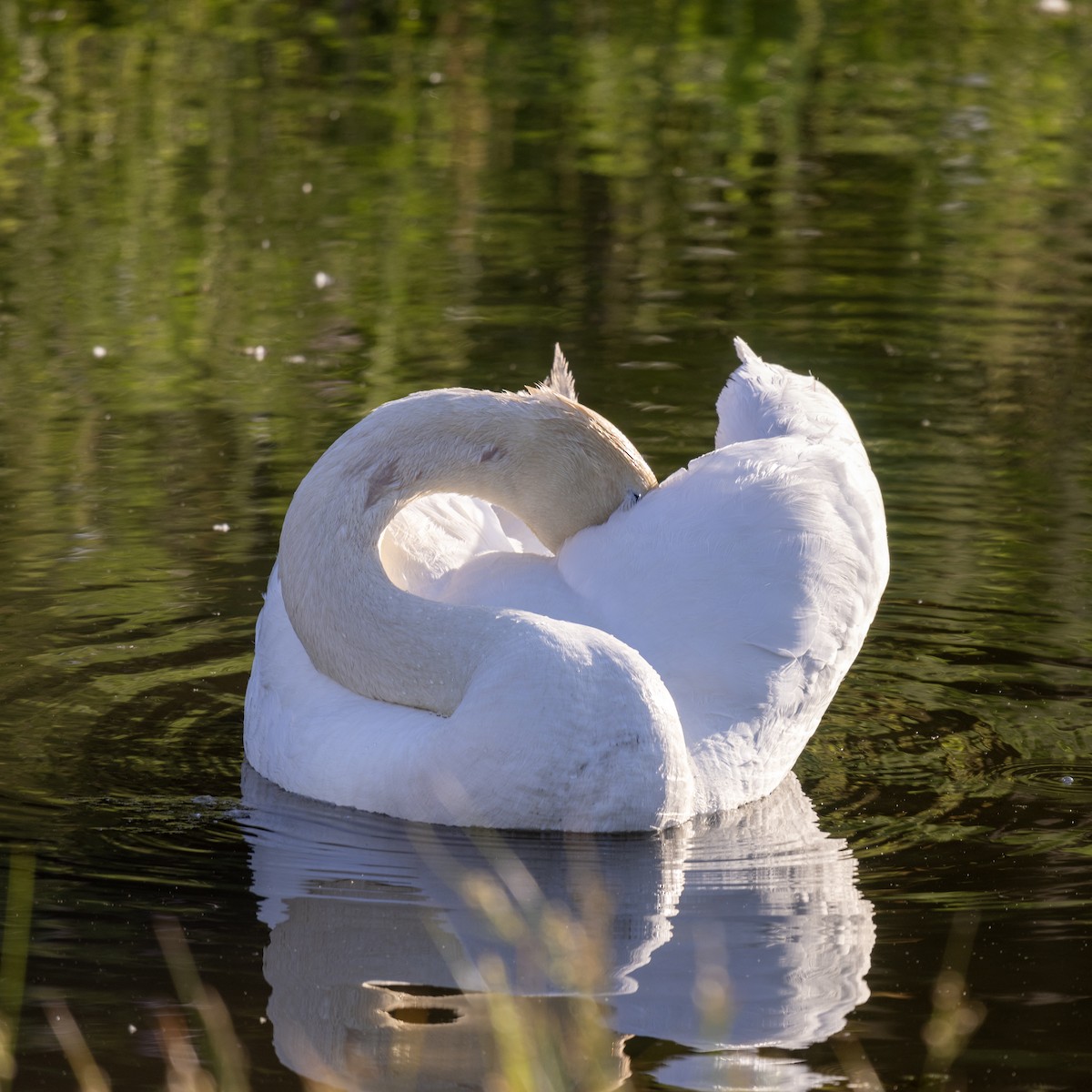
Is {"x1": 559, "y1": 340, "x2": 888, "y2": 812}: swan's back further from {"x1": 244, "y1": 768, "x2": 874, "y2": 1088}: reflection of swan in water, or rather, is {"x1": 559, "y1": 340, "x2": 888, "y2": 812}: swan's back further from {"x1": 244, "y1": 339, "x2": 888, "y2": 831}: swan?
{"x1": 244, "y1": 768, "x2": 874, "y2": 1088}: reflection of swan in water

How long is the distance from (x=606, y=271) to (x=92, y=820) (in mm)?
7734

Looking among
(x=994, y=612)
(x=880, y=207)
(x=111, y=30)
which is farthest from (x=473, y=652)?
(x=111, y=30)

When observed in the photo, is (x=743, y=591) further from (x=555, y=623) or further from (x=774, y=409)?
(x=774, y=409)

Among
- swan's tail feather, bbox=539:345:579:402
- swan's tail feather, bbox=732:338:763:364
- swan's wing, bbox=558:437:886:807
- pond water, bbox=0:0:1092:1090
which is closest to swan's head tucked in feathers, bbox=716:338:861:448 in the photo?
swan's tail feather, bbox=732:338:763:364

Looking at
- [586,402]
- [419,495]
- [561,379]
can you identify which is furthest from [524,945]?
[586,402]

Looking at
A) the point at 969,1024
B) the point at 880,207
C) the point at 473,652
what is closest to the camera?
the point at 969,1024

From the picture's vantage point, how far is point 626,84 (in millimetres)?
18547

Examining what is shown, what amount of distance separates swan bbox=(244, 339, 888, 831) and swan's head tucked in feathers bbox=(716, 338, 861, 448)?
328 millimetres

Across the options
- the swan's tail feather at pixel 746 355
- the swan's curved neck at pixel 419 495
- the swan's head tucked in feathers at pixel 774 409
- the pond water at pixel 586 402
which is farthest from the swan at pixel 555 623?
the swan's tail feather at pixel 746 355

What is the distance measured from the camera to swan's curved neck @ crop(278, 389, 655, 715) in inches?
217

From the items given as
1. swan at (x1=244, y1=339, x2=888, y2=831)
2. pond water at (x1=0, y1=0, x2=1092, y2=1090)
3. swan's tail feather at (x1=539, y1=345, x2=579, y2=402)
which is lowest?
pond water at (x1=0, y1=0, x2=1092, y2=1090)

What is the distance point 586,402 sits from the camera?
996 cm

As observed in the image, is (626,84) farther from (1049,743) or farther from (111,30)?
(1049,743)

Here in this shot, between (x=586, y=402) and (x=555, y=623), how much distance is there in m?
4.75
